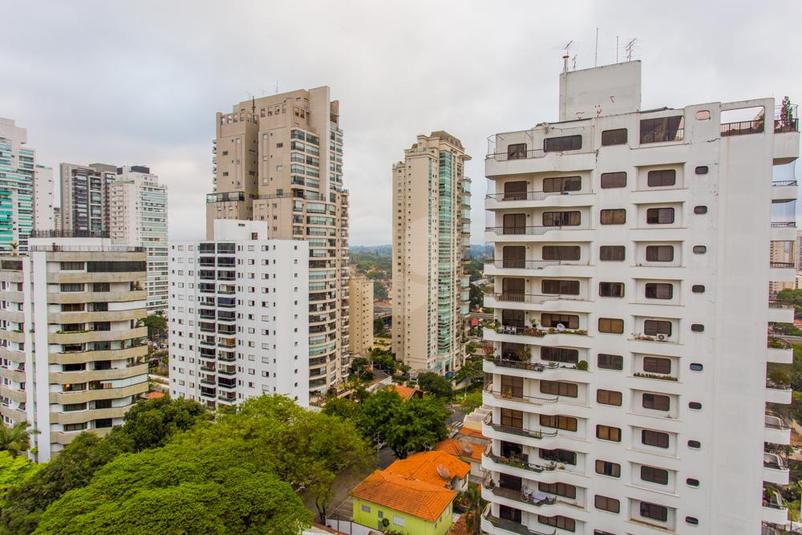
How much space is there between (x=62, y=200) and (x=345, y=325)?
86.1 m

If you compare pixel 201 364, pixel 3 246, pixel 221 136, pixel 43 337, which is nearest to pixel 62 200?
pixel 3 246

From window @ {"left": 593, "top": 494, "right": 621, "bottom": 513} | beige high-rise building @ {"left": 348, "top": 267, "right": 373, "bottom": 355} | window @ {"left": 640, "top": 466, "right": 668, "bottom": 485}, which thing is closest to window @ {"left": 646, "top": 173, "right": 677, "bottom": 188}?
A: window @ {"left": 640, "top": 466, "right": 668, "bottom": 485}

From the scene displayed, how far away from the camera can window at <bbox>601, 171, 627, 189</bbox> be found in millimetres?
18359

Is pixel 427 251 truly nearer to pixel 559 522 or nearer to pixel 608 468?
pixel 559 522

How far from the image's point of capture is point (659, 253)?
18.1 meters

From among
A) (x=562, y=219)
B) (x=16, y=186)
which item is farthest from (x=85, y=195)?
(x=562, y=219)

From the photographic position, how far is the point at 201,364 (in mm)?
44906

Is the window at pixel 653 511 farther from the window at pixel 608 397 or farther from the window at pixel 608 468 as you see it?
the window at pixel 608 397

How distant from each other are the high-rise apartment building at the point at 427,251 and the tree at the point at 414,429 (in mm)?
31295

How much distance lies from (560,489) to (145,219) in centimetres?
10791

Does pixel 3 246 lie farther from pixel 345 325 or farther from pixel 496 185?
pixel 496 185

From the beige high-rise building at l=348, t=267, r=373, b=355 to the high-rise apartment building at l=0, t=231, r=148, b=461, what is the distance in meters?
48.3

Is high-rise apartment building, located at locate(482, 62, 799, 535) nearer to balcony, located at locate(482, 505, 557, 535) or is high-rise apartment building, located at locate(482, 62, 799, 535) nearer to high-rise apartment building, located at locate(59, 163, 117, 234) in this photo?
balcony, located at locate(482, 505, 557, 535)

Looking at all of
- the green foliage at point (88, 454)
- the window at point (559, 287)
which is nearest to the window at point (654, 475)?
the window at point (559, 287)
